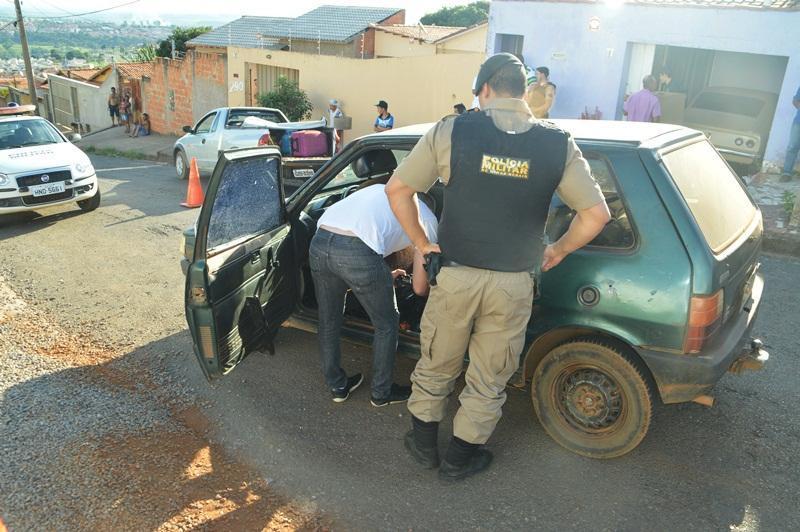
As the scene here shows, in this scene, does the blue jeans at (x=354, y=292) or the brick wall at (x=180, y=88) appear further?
the brick wall at (x=180, y=88)

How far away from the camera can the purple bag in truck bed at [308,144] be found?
9.25m

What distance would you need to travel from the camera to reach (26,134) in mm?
8648

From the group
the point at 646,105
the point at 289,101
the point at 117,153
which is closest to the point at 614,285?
the point at 646,105

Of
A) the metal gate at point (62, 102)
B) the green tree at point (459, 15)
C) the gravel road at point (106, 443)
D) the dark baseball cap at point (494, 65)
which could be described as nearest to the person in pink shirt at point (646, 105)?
the dark baseball cap at point (494, 65)

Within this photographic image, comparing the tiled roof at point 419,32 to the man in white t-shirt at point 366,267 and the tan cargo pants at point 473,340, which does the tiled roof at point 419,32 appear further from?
the tan cargo pants at point 473,340

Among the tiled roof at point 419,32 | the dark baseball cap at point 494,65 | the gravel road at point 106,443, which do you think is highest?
the tiled roof at point 419,32

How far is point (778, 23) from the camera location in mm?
10102

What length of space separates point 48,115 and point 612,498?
43.3m

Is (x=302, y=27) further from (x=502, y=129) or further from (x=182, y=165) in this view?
(x=502, y=129)

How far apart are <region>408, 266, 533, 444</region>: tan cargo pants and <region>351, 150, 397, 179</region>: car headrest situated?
1.28 meters

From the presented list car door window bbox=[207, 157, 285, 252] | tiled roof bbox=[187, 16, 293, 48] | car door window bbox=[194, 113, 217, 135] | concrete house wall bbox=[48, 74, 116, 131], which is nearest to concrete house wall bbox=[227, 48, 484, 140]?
car door window bbox=[194, 113, 217, 135]

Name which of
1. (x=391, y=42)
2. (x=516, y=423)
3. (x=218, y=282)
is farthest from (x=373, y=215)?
(x=391, y=42)

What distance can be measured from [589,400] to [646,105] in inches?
283

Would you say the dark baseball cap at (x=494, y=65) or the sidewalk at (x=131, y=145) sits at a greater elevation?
the dark baseball cap at (x=494, y=65)
